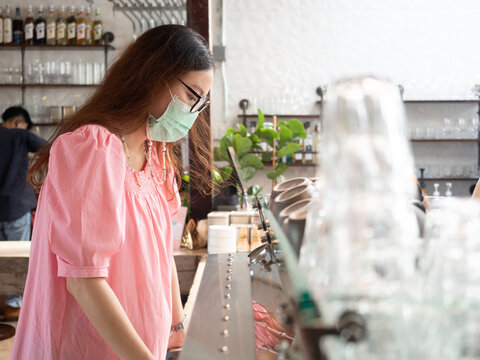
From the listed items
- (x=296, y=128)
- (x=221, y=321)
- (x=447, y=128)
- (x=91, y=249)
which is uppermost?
(x=447, y=128)

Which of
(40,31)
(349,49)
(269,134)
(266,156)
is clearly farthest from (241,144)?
(40,31)

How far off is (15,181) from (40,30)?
2497mm

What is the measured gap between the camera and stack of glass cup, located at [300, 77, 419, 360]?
1.50 ft

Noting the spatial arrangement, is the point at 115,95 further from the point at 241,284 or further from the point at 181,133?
the point at 241,284

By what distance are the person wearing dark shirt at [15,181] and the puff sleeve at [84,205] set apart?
130 inches

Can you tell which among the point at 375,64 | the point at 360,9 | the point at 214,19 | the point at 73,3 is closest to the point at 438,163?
the point at 375,64

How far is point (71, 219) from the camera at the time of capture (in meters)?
1.06

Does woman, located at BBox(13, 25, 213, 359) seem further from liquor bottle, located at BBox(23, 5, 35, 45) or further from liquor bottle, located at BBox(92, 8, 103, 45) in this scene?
liquor bottle, located at BBox(23, 5, 35, 45)

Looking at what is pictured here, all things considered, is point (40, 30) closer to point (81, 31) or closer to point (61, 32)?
point (61, 32)

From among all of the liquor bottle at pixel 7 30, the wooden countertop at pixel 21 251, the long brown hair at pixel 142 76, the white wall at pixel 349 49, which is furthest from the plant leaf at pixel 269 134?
the liquor bottle at pixel 7 30

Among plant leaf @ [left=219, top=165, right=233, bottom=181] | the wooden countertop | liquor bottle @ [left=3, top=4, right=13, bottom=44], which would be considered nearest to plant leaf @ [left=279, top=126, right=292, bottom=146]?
plant leaf @ [left=219, top=165, right=233, bottom=181]

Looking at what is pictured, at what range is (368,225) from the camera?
458 mm

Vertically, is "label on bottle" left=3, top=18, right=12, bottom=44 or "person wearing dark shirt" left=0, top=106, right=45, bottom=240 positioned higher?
"label on bottle" left=3, top=18, right=12, bottom=44

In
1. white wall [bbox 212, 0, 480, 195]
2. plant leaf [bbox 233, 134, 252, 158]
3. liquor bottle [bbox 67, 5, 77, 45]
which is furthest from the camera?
white wall [bbox 212, 0, 480, 195]
